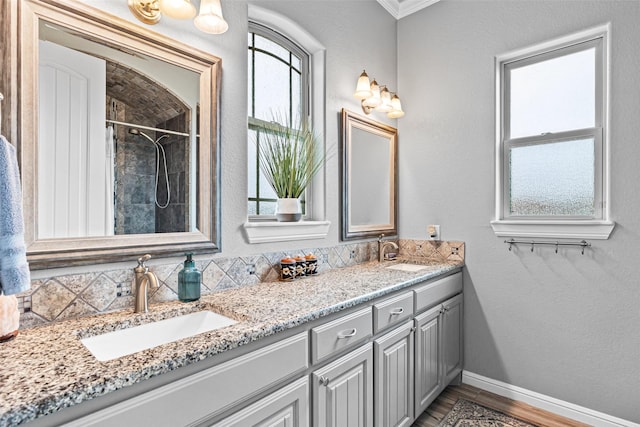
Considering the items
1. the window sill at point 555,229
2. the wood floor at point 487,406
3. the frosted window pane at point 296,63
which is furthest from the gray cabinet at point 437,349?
the frosted window pane at point 296,63

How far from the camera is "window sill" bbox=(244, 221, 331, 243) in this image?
5.78ft

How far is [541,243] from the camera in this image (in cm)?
218

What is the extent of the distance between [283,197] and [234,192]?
354 mm

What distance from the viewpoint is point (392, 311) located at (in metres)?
1.73

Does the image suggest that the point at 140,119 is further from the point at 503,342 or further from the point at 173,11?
the point at 503,342

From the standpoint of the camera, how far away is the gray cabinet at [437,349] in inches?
78.0

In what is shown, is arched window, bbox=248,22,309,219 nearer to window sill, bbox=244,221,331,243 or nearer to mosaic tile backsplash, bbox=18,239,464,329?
window sill, bbox=244,221,331,243

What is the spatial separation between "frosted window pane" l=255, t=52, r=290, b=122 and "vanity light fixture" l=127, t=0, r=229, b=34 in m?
0.59

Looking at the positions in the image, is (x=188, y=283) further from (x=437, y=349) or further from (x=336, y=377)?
(x=437, y=349)

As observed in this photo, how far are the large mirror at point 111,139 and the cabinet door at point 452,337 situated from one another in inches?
63.5

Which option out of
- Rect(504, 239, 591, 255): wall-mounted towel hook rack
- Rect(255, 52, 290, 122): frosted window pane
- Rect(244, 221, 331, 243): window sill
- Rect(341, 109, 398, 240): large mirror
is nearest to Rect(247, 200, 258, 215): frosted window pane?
Rect(244, 221, 331, 243): window sill

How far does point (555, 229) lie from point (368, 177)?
125 centimetres

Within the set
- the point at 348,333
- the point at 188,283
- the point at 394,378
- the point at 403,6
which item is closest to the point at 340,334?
the point at 348,333

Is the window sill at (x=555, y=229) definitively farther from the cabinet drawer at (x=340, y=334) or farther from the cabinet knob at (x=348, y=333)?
the cabinet knob at (x=348, y=333)
